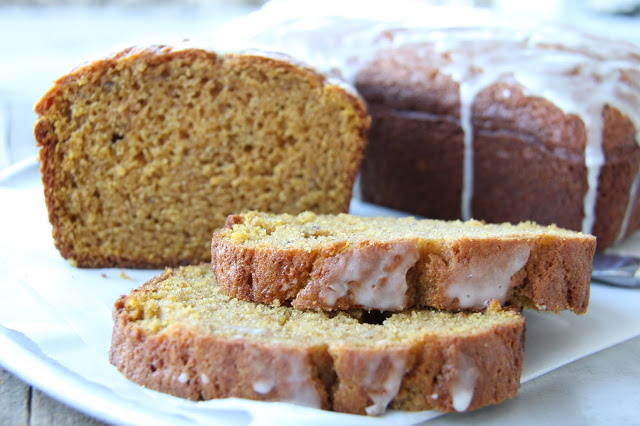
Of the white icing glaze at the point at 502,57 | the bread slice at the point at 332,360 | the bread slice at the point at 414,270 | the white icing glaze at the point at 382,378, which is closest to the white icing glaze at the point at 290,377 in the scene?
the bread slice at the point at 332,360

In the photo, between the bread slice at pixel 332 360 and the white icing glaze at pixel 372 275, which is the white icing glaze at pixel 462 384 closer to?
the bread slice at pixel 332 360

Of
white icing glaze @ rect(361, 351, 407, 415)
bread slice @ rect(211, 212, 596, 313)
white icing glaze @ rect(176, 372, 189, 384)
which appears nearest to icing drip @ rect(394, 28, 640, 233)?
bread slice @ rect(211, 212, 596, 313)

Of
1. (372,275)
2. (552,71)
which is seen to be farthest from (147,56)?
(552,71)

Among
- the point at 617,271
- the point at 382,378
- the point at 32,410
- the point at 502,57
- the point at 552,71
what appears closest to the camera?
the point at 382,378

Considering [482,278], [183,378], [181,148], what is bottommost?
[183,378]

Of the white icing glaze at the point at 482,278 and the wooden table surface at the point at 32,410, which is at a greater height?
the white icing glaze at the point at 482,278

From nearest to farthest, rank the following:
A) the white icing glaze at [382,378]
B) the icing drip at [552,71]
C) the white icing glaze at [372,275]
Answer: the white icing glaze at [382,378]
the white icing glaze at [372,275]
the icing drip at [552,71]

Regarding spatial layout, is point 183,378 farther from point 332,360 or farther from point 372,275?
point 372,275
